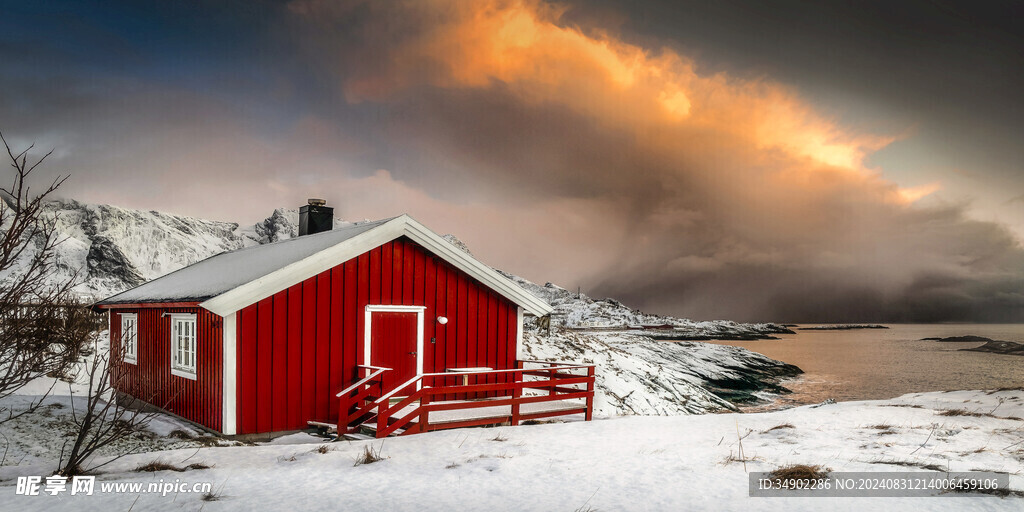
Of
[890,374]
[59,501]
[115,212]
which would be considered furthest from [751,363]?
[115,212]

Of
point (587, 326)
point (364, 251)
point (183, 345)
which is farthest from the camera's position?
point (587, 326)

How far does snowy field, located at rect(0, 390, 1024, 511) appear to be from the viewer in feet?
21.3

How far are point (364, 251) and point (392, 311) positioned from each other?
136 centimetres

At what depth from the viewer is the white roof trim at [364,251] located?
34.4 feet

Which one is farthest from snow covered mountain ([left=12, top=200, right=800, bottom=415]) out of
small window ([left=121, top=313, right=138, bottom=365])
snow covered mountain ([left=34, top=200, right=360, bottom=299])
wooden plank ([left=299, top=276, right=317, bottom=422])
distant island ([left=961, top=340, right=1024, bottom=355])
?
distant island ([left=961, top=340, right=1024, bottom=355])

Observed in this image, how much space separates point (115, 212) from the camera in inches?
6457

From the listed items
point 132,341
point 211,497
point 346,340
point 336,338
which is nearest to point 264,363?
point 336,338

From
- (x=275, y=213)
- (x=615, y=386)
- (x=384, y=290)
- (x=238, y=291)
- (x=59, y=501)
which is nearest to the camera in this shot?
(x=59, y=501)

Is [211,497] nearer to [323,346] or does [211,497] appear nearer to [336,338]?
[323,346]

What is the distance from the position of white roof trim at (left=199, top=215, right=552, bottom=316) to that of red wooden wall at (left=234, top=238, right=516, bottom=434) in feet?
0.61

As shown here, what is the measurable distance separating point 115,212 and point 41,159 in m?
186

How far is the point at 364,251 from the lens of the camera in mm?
12258

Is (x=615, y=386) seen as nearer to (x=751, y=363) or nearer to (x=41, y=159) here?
(x=41, y=159)

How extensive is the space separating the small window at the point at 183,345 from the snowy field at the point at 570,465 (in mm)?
1166
